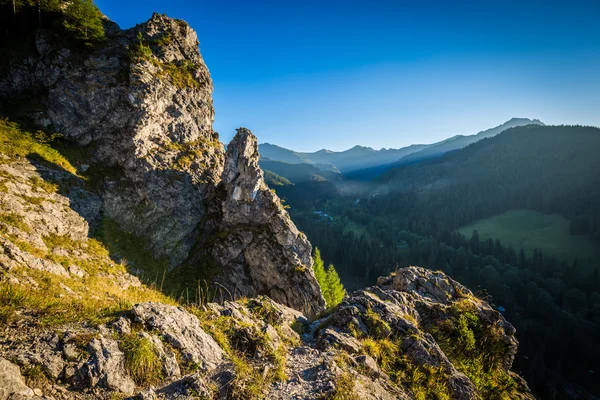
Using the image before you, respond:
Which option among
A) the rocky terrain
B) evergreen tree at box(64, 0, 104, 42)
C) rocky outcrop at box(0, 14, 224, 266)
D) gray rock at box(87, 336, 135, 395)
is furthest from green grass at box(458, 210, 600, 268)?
evergreen tree at box(64, 0, 104, 42)

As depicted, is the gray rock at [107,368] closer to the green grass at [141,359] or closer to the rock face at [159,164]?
the green grass at [141,359]

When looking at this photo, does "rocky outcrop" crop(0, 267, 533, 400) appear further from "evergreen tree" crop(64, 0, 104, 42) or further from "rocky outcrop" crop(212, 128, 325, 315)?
"evergreen tree" crop(64, 0, 104, 42)

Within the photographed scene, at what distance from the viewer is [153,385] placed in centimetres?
549

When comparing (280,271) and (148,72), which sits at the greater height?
(148,72)

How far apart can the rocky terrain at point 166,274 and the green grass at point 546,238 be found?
637 feet

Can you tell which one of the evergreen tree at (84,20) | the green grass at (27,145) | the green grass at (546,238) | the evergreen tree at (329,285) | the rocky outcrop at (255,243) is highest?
the evergreen tree at (84,20)

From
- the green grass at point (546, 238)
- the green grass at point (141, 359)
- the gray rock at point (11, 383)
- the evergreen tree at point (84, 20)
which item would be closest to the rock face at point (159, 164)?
the evergreen tree at point (84, 20)

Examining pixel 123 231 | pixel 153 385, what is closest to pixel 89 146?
pixel 123 231

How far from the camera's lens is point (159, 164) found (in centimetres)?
2973

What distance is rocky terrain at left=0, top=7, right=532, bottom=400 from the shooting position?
5.79 m

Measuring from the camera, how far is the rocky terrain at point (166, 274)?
579cm

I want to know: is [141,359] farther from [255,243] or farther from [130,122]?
[130,122]

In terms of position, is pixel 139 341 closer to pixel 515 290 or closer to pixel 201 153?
pixel 201 153

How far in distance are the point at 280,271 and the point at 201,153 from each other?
743 inches
